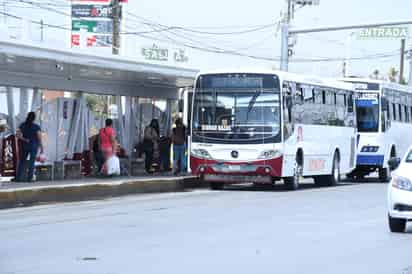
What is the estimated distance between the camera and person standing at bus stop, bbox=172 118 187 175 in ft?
97.7

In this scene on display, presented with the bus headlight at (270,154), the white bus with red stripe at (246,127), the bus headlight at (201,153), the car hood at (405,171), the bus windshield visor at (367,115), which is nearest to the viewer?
the car hood at (405,171)

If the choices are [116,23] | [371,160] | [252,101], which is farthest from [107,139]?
[116,23]

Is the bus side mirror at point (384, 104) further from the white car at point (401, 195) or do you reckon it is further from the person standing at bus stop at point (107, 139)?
the white car at point (401, 195)

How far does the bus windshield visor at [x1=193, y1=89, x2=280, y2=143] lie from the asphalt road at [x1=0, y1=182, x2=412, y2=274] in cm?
378

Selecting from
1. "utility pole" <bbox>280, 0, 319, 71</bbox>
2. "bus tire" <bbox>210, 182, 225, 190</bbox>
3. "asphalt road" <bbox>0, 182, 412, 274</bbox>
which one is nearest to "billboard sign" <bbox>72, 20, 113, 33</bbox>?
"utility pole" <bbox>280, 0, 319, 71</bbox>

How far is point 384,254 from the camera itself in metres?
13.0

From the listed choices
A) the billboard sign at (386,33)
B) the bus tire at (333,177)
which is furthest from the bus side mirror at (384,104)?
the billboard sign at (386,33)

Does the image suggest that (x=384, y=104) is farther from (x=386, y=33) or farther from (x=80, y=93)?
(x=386, y=33)

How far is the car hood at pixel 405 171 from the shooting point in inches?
593

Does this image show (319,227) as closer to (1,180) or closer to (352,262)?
(352,262)

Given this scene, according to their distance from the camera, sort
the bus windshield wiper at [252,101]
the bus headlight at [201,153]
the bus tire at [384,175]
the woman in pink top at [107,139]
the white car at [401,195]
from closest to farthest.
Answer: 1. the white car at [401,195]
2. the bus windshield wiper at [252,101]
3. the woman in pink top at [107,139]
4. the bus headlight at [201,153]
5. the bus tire at [384,175]

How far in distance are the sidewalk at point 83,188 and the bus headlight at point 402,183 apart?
28.6ft

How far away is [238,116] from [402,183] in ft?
38.1

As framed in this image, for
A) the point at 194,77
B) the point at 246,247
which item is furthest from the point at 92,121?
the point at 246,247
